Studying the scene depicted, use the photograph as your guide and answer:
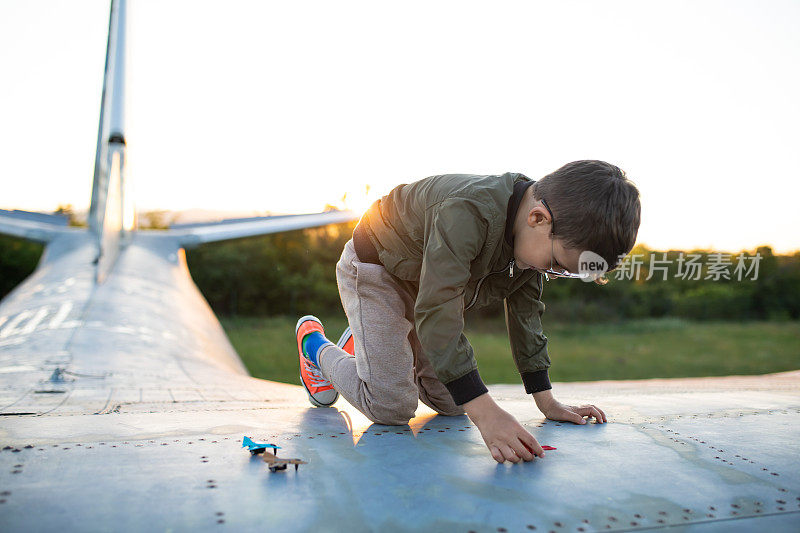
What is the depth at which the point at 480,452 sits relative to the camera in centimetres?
210

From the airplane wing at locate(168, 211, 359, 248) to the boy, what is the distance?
295 inches

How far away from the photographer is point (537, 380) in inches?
105

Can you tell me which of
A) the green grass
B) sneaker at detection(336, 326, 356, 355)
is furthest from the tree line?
sneaker at detection(336, 326, 356, 355)

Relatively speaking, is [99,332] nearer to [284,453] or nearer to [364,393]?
[364,393]

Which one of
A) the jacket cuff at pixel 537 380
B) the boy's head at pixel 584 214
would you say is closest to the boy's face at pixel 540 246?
the boy's head at pixel 584 214

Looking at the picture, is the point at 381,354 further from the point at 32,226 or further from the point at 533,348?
the point at 32,226

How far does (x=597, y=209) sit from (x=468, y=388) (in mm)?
731

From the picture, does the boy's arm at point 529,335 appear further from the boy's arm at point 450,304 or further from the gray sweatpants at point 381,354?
the boy's arm at point 450,304

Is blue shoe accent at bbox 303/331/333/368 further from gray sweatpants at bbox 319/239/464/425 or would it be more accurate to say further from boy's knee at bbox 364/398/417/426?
boy's knee at bbox 364/398/417/426

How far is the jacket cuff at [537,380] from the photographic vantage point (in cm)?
268

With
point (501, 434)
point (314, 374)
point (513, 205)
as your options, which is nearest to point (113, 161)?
point (314, 374)

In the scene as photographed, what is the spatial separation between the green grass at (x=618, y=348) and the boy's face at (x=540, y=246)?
9.89 m

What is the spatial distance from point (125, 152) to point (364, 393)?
900 centimetres

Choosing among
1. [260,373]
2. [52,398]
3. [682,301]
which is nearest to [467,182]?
[52,398]
